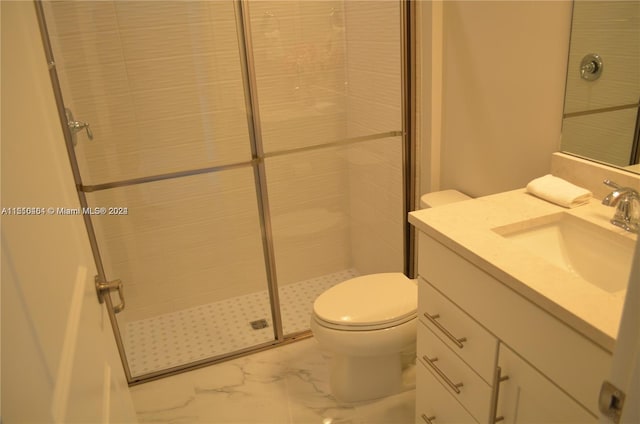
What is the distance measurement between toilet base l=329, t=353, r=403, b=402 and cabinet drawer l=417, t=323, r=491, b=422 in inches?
18.2

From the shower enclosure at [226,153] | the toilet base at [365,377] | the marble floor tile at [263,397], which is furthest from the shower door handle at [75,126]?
the toilet base at [365,377]

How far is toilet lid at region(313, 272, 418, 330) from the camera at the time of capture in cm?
184

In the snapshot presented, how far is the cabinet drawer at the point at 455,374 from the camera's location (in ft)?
4.15

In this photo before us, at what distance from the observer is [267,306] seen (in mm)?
2635

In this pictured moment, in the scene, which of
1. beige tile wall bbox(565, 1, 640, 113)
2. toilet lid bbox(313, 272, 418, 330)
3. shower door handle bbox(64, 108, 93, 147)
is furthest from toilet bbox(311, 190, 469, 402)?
shower door handle bbox(64, 108, 93, 147)

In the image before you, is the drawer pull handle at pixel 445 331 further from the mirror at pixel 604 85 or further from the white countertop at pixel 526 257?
the mirror at pixel 604 85

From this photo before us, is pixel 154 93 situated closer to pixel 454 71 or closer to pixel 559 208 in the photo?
pixel 454 71

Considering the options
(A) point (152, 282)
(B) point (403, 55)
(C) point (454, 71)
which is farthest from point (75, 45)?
(C) point (454, 71)

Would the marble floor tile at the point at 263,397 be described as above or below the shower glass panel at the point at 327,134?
below

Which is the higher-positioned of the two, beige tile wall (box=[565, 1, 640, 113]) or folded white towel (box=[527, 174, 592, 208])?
beige tile wall (box=[565, 1, 640, 113])

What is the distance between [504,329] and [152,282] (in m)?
1.96

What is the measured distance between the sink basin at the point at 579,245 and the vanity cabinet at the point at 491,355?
19cm

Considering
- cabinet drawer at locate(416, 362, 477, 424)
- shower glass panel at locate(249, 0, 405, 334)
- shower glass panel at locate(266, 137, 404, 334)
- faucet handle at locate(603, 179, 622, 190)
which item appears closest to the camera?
faucet handle at locate(603, 179, 622, 190)

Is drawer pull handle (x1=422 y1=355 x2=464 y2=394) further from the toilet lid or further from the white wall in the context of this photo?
the white wall
